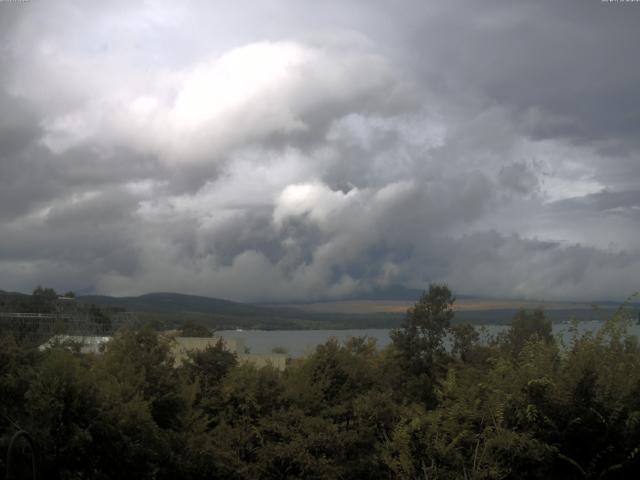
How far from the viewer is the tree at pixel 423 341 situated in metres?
30.0

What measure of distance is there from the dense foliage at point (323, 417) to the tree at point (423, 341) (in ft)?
27.1

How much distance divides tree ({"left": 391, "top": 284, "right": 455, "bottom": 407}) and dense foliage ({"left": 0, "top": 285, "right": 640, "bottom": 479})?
827 cm

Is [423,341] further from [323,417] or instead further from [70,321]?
[70,321]

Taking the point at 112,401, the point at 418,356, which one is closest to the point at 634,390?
the point at 112,401

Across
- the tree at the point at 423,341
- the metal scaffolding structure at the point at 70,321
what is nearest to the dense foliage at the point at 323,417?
the tree at the point at 423,341

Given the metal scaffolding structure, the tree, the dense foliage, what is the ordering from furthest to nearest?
1. the metal scaffolding structure
2. the tree
3. the dense foliage

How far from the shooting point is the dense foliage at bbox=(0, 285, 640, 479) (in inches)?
552

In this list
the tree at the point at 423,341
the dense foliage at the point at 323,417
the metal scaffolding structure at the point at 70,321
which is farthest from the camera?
the metal scaffolding structure at the point at 70,321

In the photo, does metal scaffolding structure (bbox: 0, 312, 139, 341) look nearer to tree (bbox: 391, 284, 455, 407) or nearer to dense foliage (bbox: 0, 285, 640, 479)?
tree (bbox: 391, 284, 455, 407)

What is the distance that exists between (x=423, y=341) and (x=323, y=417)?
14.1 metres

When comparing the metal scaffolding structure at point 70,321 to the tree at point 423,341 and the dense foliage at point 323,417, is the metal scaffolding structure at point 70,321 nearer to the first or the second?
the tree at point 423,341

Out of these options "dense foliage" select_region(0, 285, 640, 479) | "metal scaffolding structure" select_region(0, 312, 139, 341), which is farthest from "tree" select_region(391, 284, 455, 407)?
"metal scaffolding structure" select_region(0, 312, 139, 341)

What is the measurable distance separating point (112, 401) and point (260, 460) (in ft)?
14.6

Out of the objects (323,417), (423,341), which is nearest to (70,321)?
(423,341)
